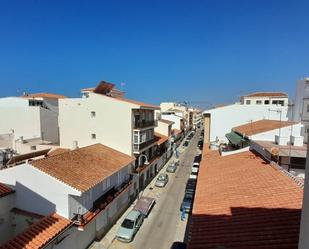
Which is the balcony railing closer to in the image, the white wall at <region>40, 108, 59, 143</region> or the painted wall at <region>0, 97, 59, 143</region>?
the painted wall at <region>0, 97, 59, 143</region>

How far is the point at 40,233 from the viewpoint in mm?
12641

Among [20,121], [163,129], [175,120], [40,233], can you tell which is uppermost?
[20,121]

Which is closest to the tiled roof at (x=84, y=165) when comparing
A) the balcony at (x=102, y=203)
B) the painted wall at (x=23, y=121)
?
the balcony at (x=102, y=203)

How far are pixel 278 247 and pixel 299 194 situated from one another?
4.25 m

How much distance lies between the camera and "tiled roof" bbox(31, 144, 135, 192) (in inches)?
615

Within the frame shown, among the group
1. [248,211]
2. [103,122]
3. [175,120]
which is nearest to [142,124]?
[103,122]

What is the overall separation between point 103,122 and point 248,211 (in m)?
19.9

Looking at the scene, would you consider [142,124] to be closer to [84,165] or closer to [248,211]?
[84,165]

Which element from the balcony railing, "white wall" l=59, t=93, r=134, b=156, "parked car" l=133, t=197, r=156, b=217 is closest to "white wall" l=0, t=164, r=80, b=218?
"parked car" l=133, t=197, r=156, b=217

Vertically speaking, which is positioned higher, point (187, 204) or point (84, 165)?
point (84, 165)

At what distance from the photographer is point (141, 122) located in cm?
2905

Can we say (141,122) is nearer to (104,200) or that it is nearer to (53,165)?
(104,200)

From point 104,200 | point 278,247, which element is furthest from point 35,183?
point 278,247

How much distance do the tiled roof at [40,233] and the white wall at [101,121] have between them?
1290 centimetres
